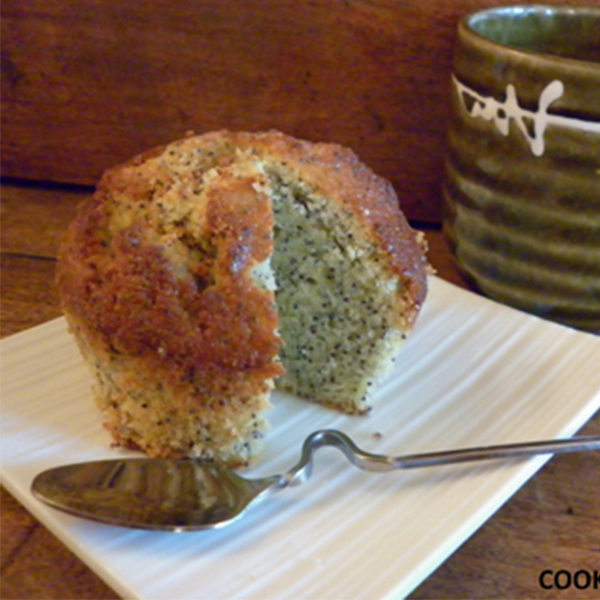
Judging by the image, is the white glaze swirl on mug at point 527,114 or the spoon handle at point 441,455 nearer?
the spoon handle at point 441,455

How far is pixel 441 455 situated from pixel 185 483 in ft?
1.02

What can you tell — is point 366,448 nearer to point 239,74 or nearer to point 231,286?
point 231,286

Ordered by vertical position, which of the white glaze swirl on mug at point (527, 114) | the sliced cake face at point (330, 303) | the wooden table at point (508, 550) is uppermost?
the white glaze swirl on mug at point (527, 114)

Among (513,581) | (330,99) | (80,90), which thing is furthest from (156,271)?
(80,90)

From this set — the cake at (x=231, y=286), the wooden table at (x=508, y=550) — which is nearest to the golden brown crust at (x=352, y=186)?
the cake at (x=231, y=286)

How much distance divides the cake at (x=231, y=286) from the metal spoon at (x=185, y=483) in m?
0.07

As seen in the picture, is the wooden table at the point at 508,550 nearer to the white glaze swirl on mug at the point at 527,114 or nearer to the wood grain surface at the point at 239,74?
the white glaze swirl on mug at the point at 527,114

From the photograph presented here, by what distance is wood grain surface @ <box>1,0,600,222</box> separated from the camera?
148cm

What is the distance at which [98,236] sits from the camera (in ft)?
3.19

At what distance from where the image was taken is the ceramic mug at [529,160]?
3.57 ft

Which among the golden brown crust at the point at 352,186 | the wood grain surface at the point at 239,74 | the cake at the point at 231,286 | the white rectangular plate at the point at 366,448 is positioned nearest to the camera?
the white rectangular plate at the point at 366,448

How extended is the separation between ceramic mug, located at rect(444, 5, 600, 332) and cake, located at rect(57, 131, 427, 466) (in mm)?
209

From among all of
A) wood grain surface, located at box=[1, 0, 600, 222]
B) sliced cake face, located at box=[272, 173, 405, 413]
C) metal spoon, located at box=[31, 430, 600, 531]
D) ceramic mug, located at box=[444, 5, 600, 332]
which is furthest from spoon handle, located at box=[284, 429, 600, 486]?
wood grain surface, located at box=[1, 0, 600, 222]

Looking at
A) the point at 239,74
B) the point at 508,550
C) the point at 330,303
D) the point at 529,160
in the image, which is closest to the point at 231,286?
the point at 330,303
